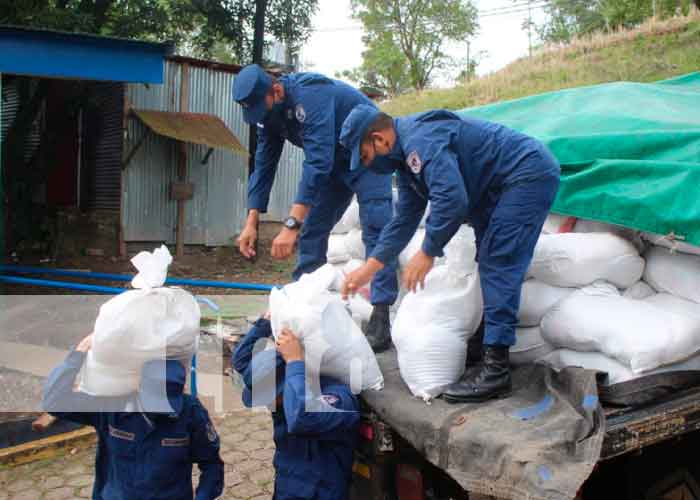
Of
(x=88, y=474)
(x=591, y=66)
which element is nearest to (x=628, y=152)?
(x=88, y=474)

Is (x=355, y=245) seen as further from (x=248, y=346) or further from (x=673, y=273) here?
(x=673, y=273)

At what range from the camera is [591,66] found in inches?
→ 528

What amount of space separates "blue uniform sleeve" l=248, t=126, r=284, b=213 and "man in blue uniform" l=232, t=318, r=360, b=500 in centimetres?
135

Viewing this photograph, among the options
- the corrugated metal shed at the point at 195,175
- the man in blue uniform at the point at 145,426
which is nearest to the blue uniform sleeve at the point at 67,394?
the man in blue uniform at the point at 145,426

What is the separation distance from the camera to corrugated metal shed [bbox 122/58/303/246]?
942 cm

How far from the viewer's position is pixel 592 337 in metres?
2.23

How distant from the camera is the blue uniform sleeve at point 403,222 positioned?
2.49 meters

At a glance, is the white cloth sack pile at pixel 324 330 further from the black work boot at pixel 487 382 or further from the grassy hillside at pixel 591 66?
the grassy hillside at pixel 591 66

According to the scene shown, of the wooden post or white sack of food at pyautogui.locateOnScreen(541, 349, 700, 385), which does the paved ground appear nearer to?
white sack of food at pyautogui.locateOnScreen(541, 349, 700, 385)

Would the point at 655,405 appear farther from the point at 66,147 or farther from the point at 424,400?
the point at 66,147

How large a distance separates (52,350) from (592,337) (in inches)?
187

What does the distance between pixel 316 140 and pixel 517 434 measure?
1683 mm

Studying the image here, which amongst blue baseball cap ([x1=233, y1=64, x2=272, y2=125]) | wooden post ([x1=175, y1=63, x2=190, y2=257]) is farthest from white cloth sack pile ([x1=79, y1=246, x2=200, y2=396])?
wooden post ([x1=175, y1=63, x2=190, y2=257])

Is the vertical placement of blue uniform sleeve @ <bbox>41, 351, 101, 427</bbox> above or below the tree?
below
